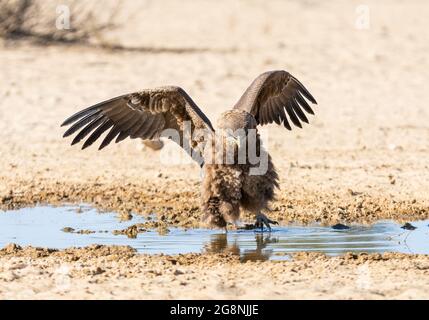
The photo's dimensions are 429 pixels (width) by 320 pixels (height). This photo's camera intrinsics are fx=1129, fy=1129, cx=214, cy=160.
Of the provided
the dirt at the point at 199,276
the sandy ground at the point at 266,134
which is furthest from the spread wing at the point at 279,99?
the dirt at the point at 199,276

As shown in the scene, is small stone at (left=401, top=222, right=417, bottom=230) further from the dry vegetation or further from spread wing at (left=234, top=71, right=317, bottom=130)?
the dry vegetation

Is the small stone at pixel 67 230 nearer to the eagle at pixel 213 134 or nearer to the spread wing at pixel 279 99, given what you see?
the eagle at pixel 213 134

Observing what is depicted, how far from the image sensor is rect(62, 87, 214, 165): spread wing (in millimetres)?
9680

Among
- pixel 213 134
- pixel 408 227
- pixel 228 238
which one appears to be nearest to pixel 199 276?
pixel 228 238

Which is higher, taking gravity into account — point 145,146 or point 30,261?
point 145,146

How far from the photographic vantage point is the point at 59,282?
24.2 feet

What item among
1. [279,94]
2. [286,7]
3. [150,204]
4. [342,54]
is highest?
[286,7]

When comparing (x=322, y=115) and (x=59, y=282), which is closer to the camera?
(x=59, y=282)

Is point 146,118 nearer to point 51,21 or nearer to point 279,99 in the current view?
point 279,99

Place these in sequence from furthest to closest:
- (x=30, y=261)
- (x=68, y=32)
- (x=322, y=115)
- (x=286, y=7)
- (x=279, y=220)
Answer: (x=286, y=7) → (x=68, y=32) → (x=322, y=115) → (x=279, y=220) → (x=30, y=261)

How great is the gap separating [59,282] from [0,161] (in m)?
5.50

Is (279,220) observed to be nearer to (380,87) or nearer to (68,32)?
(380,87)
